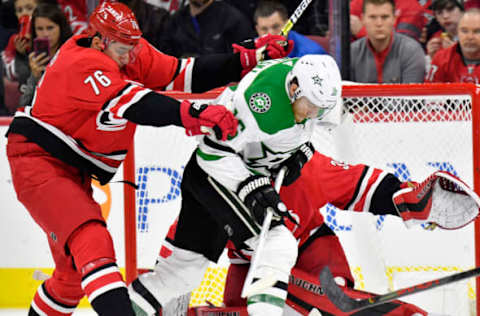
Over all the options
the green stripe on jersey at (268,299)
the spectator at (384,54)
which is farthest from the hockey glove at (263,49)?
the spectator at (384,54)

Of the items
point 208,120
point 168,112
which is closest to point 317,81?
point 208,120

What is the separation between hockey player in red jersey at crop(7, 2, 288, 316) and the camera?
2443 mm

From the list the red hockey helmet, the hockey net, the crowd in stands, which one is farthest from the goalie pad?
the crowd in stands

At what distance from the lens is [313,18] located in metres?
3.83

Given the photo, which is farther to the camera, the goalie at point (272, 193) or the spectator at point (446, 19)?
the spectator at point (446, 19)

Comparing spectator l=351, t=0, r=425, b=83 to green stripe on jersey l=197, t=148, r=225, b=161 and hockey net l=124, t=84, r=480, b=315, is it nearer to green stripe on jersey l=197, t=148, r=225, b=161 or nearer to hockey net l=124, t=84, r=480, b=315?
hockey net l=124, t=84, r=480, b=315

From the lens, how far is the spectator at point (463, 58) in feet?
12.3

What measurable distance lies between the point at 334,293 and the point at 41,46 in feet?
7.38

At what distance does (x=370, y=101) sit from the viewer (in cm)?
312

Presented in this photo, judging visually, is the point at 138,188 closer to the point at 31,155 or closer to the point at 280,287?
the point at 31,155

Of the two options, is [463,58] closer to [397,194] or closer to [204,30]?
[204,30]

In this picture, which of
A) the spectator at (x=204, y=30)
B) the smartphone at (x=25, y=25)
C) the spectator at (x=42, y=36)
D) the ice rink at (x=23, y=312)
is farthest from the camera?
the smartphone at (x=25, y=25)

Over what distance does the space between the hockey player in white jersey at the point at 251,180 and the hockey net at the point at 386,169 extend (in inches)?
19.9

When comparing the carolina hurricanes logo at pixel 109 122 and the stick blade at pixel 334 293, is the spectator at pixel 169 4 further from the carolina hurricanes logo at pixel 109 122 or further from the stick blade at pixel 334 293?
the stick blade at pixel 334 293
